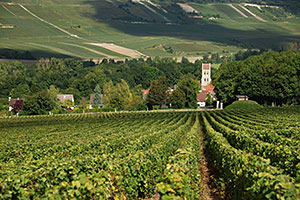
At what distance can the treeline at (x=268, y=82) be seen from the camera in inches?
3428

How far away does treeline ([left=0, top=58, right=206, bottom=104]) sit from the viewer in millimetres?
153125

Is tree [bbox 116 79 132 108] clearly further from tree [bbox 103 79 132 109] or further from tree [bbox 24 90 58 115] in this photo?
tree [bbox 24 90 58 115]

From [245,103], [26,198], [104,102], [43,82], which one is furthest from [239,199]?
[43,82]

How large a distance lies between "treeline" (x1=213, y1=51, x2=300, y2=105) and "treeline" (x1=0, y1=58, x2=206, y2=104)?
219 ft

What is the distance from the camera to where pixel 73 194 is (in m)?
10.8

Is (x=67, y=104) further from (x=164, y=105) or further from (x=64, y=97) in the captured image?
(x=164, y=105)

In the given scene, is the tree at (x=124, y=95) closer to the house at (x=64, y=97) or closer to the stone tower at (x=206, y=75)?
the house at (x=64, y=97)

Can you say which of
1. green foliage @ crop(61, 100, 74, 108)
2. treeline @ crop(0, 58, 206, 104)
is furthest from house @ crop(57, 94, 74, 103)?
treeline @ crop(0, 58, 206, 104)

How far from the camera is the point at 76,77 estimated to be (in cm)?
18300

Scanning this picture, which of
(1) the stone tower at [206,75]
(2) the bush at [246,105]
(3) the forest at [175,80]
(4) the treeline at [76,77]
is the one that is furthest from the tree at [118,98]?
(1) the stone tower at [206,75]

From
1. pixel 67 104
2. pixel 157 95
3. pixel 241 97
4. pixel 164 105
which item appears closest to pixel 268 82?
pixel 241 97

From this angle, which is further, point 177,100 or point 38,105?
point 177,100

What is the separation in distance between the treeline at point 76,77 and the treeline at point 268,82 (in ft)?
219

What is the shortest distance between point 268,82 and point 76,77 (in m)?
109
